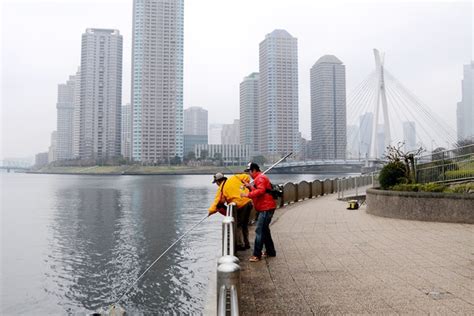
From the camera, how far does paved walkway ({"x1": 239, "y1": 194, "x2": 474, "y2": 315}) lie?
4.31m

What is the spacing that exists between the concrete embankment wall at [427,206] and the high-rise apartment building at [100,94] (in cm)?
15753

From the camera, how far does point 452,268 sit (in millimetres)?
5656

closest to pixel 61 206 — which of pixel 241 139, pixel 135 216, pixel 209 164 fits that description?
pixel 135 216

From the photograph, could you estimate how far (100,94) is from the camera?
167750 mm

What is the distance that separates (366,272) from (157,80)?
154583 mm

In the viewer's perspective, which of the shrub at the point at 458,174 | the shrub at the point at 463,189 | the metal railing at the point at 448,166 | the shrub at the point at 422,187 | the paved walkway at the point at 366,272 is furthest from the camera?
the metal railing at the point at 448,166

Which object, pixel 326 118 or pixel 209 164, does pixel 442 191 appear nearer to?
pixel 326 118

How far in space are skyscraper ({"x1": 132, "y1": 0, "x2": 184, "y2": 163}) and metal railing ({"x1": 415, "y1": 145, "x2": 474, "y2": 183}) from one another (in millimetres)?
128313

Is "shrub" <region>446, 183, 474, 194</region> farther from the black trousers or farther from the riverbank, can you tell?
the riverbank

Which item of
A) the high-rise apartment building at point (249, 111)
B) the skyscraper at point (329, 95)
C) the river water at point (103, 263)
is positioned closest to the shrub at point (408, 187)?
the river water at point (103, 263)

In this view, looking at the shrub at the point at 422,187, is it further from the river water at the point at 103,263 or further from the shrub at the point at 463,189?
the river water at the point at 103,263

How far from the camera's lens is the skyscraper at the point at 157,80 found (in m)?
143

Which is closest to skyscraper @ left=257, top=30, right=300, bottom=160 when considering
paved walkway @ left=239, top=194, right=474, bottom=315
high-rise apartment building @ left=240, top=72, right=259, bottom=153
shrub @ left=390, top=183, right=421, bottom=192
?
high-rise apartment building @ left=240, top=72, right=259, bottom=153

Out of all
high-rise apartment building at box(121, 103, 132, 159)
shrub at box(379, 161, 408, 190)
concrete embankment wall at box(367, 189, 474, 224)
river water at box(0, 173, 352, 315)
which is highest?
high-rise apartment building at box(121, 103, 132, 159)
